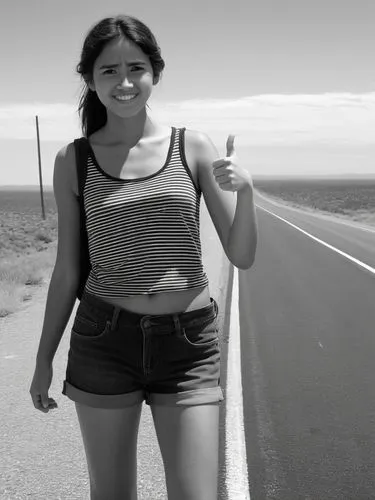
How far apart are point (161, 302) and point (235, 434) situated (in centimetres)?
286

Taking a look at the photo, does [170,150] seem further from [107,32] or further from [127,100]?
[107,32]

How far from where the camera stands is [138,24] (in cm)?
197

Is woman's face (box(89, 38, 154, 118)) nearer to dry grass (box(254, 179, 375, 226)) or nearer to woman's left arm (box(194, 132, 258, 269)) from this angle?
woman's left arm (box(194, 132, 258, 269))

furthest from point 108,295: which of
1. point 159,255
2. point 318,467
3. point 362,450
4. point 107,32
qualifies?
point 362,450

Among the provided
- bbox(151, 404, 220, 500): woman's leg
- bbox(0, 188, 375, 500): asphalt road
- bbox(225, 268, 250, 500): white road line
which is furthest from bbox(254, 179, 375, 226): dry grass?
bbox(151, 404, 220, 500): woman's leg

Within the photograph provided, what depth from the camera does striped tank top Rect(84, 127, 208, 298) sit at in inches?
71.7

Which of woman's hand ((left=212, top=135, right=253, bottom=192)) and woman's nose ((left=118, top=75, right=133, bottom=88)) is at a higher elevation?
woman's nose ((left=118, top=75, right=133, bottom=88))

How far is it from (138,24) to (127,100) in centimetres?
24

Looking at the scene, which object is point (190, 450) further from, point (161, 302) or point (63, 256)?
point (63, 256)

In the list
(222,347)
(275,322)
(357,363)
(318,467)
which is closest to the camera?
(318,467)

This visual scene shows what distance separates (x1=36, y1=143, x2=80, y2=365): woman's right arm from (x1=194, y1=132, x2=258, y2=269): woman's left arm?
0.39 metres

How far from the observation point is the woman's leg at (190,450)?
172cm

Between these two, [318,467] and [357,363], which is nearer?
[318,467]

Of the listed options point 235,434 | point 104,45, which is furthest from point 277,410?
point 104,45
